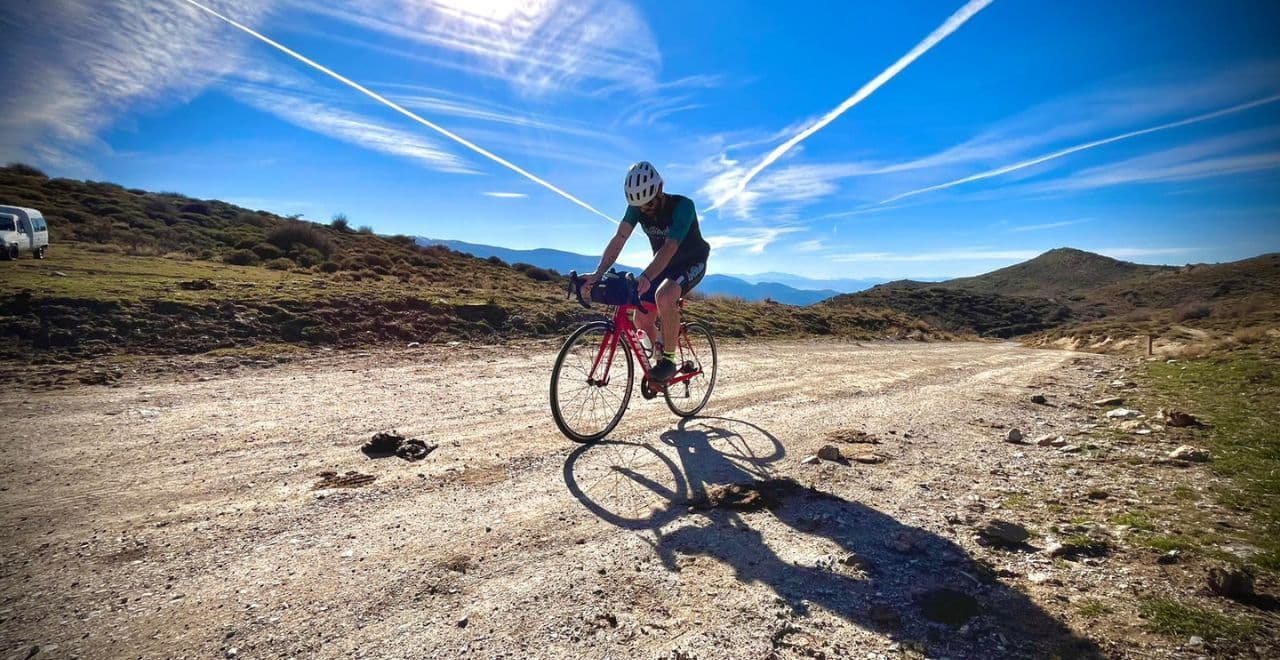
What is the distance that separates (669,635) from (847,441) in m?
3.69

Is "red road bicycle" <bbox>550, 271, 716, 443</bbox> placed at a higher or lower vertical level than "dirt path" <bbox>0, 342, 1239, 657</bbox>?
higher

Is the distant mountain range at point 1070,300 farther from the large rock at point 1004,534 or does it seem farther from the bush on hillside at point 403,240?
the large rock at point 1004,534

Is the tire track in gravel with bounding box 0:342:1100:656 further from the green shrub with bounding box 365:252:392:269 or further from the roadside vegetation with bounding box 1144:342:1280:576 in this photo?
the green shrub with bounding box 365:252:392:269

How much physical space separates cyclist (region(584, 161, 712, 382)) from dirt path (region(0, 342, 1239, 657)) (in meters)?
1.23

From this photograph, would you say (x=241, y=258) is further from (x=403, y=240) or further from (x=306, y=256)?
(x=403, y=240)

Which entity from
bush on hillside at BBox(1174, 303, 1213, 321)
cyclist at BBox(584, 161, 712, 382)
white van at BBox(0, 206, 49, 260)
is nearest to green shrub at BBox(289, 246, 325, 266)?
white van at BBox(0, 206, 49, 260)

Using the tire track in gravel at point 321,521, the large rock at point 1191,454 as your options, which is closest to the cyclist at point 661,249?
the tire track in gravel at point 321,521

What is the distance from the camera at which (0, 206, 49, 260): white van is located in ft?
56.7

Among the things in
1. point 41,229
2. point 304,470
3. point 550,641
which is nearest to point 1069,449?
point 550,641

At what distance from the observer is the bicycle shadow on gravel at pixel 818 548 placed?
88.3 inches

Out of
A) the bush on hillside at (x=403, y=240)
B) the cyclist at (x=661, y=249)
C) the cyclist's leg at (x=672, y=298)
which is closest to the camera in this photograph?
the cyclist at (x=661, y=249)

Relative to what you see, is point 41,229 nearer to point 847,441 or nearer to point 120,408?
point 120,408

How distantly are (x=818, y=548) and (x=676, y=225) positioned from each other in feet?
12.1

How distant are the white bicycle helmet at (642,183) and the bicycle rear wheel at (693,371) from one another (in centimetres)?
186
